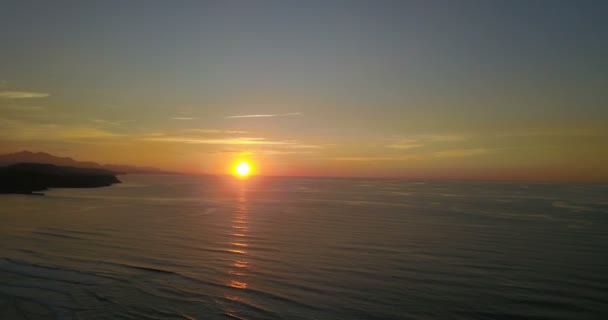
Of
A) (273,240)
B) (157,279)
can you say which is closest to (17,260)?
(157,279)

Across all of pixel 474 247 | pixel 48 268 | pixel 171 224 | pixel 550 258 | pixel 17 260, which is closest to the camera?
pixel 48 268

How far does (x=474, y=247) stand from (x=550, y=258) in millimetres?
5343

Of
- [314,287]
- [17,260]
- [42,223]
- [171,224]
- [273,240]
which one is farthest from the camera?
[171,224]

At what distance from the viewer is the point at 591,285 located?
66.7 feet

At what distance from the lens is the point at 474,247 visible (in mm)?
31078

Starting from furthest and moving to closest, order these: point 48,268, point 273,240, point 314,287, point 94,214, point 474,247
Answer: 1. point 94,214
2. point 273,240
3. point 474,247
4. point 48,268
5. point 314,287

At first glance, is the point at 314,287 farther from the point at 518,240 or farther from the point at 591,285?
the point at 518,240

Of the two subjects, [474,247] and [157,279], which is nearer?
[157,279]

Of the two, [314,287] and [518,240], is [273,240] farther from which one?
[518,240]

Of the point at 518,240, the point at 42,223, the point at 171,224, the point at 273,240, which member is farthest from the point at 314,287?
the point at 42,223

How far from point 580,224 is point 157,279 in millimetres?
49163

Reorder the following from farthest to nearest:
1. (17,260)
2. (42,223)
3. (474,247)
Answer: (42,223), (474,247), (17,260)

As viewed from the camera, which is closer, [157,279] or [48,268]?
[157,279]

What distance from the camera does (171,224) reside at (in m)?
43.8
